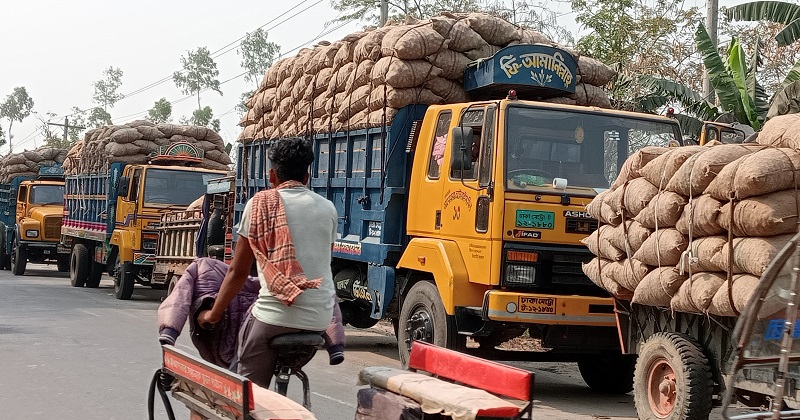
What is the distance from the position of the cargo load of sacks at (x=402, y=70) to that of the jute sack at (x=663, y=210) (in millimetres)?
3029

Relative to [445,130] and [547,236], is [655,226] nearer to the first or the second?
[547,236]

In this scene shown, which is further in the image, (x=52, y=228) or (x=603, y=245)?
(x=52, y=228)

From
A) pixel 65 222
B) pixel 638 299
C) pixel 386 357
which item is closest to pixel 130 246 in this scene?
pixel 65 222

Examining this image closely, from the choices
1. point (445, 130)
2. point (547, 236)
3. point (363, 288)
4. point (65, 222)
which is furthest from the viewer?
point (65, 222)

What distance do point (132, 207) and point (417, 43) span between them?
10.2 m

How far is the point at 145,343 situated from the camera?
11.7 m

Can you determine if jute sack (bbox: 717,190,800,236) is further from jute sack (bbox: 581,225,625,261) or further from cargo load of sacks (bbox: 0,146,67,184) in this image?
cargo load of sacks (bbox: 0,146,67,184)

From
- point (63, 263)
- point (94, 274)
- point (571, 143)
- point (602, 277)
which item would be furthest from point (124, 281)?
point (602, 277)

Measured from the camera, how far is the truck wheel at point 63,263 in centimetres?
2698

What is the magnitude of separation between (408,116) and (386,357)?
310 cm

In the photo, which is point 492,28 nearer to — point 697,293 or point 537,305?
point 537,305

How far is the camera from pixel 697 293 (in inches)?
263

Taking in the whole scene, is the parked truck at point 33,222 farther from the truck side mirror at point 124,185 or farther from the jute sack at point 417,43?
the jute sack at point 417,43

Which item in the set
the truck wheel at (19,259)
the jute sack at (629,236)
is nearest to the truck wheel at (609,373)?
the jute sack at (629,236)
